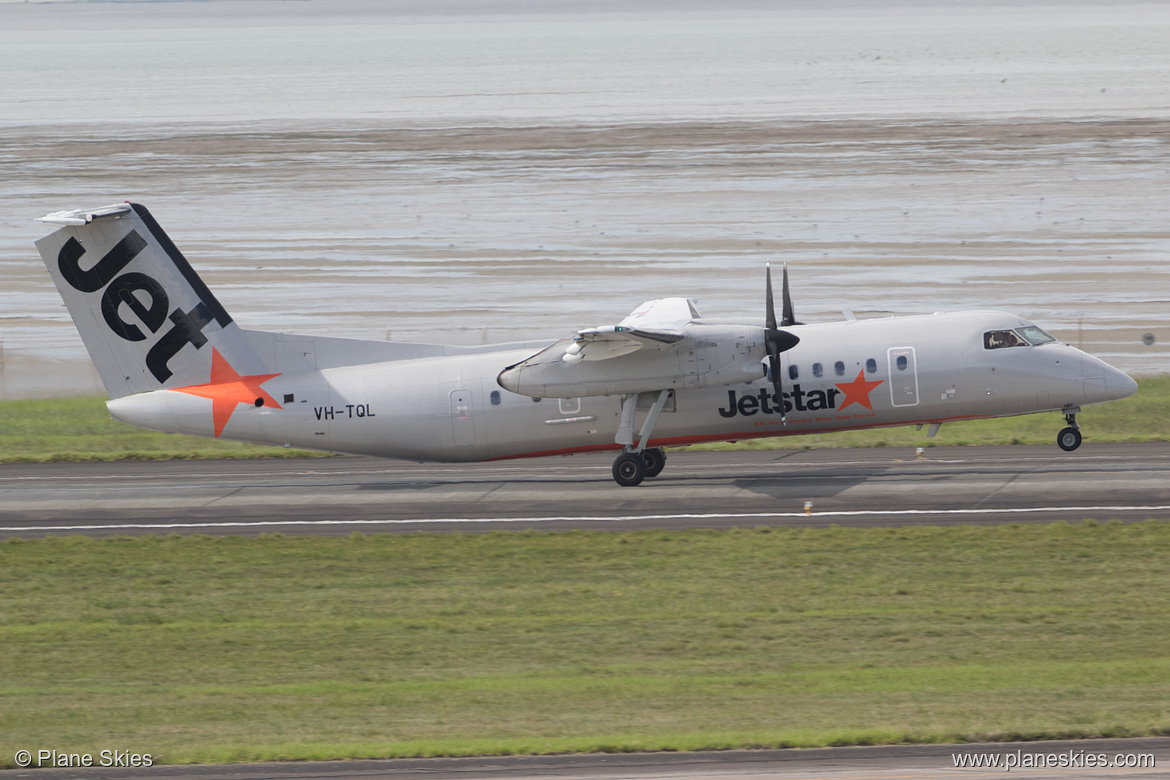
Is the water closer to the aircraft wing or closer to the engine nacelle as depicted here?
the aircraft wing

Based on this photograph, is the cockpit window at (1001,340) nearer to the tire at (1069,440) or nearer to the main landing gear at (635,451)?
the tire at (1069,440)

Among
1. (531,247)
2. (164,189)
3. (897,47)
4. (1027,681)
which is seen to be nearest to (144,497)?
(1027,681)

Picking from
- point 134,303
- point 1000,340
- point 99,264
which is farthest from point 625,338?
point 99,264

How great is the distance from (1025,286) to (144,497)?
35396mm

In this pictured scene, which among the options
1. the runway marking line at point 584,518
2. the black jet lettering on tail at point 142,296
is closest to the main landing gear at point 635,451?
the runway marking line at point 584,518

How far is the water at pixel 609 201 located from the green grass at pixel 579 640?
2273 cm

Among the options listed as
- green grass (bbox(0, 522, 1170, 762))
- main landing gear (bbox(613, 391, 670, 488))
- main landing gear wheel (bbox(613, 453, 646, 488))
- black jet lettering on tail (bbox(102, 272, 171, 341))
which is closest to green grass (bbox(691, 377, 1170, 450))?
main landing gear (bbox(613, 391, 670, 488))

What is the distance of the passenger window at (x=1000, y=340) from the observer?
3064 cm

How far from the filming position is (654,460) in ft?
105

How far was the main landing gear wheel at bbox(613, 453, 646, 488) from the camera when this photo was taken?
31203 mm

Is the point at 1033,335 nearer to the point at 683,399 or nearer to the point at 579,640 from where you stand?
the point at 683,399

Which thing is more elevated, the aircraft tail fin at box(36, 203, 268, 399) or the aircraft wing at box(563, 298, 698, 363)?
the aircraft tail fin at box(36, 203, 268, 399)

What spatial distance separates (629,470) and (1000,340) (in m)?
9.00

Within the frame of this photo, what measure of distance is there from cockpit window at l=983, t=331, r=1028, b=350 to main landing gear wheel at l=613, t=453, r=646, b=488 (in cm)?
833
